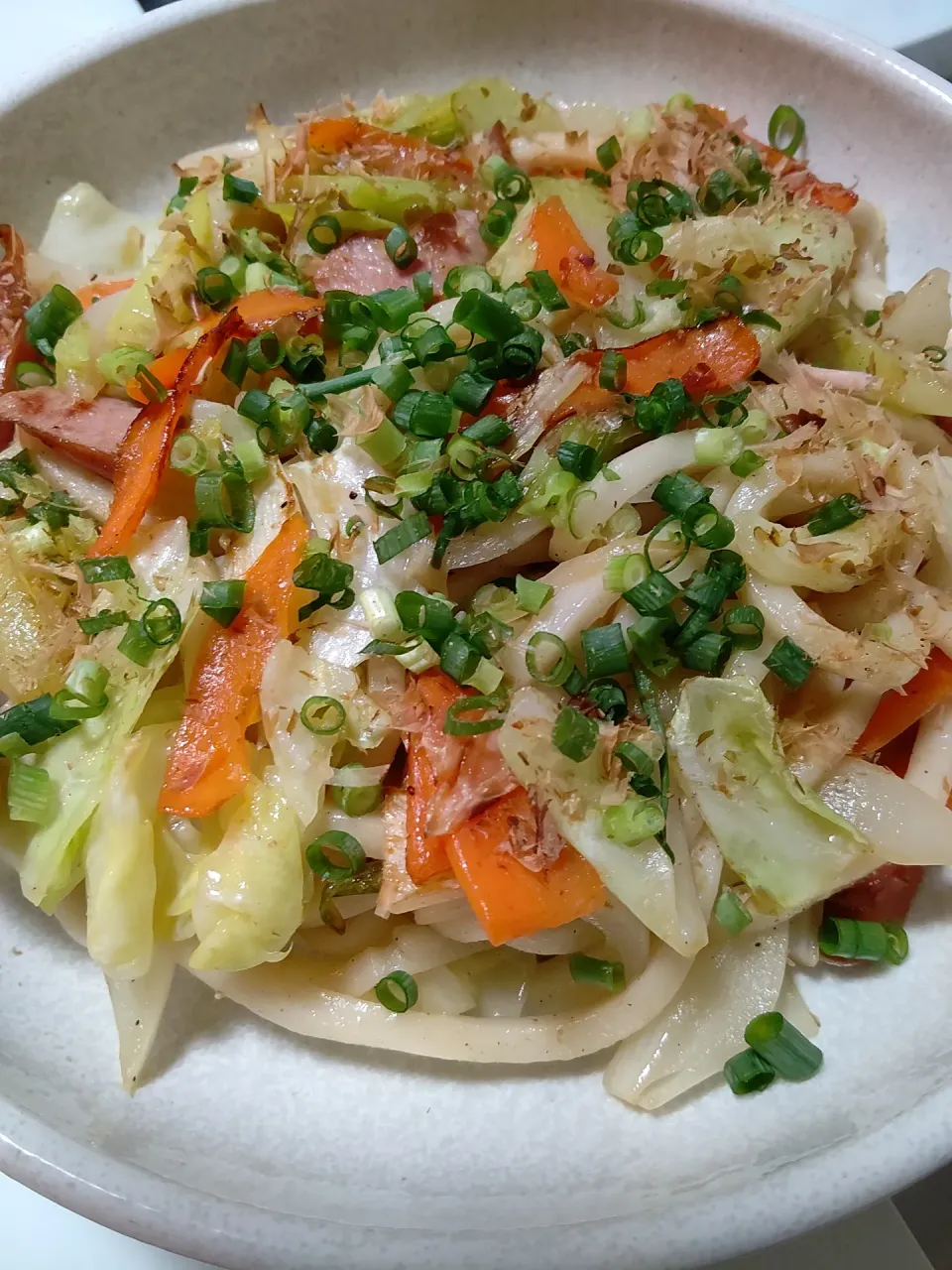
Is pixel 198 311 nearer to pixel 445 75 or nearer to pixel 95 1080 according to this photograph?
pixel 445 75

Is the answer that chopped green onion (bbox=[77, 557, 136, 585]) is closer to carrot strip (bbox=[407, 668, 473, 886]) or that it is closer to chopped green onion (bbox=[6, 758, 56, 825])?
chopped green onion (bbox=[6, 758, 56, 825])

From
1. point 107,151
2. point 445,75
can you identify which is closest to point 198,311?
point 107,151

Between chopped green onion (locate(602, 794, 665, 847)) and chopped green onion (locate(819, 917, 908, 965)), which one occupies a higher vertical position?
chopped green onion (locate(602, 794, 665, 847))

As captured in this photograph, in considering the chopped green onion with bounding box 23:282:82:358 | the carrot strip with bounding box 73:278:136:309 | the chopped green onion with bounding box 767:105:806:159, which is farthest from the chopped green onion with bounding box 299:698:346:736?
the chopped green onion with bounding box 767:105:806:159

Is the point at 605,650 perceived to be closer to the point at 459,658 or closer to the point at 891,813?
the point at 459,658

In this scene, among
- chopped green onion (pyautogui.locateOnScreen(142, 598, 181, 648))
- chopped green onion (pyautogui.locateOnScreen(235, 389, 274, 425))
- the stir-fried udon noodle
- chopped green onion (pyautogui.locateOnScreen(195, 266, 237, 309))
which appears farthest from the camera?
chopped green onion (pyautogui.locateOnScreen(195, 266, 237, 309))
